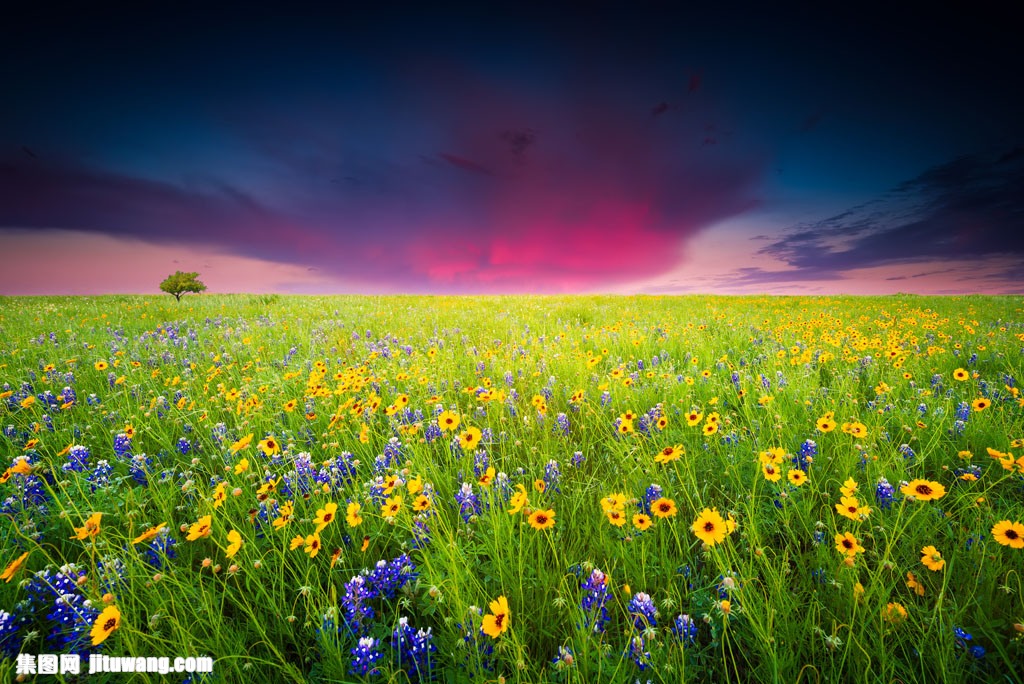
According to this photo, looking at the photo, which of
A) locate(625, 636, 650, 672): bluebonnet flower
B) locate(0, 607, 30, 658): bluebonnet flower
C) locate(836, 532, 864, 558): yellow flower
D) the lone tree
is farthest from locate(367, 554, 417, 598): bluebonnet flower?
the lone tree

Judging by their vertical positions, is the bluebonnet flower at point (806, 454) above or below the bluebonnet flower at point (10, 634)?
above

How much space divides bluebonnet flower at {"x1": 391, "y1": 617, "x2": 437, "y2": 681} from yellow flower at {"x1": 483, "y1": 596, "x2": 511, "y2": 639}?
316 mm

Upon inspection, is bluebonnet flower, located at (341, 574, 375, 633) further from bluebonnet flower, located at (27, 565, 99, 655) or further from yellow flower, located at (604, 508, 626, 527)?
yellow flower, located at (604, 508, 626, 527)

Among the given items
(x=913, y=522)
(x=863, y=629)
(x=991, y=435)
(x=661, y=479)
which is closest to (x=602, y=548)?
(x=661, y=479)

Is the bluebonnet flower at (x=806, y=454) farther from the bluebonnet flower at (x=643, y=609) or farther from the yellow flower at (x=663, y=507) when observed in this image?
the bluebonnet flower at (x=643, y=609)

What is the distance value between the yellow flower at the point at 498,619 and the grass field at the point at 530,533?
0.01 meters

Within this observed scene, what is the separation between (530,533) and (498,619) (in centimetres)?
69

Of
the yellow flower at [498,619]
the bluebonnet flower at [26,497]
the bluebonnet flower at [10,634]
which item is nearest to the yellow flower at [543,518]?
the yellow flower at [498,619]

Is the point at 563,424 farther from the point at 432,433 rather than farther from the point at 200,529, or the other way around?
the point at 200,529

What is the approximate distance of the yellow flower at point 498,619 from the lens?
1362 mm

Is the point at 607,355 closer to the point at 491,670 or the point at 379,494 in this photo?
the point at 379,494

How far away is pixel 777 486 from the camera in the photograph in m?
2.22

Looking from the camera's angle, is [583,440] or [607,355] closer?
[583,440]

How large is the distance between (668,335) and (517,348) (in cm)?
320
